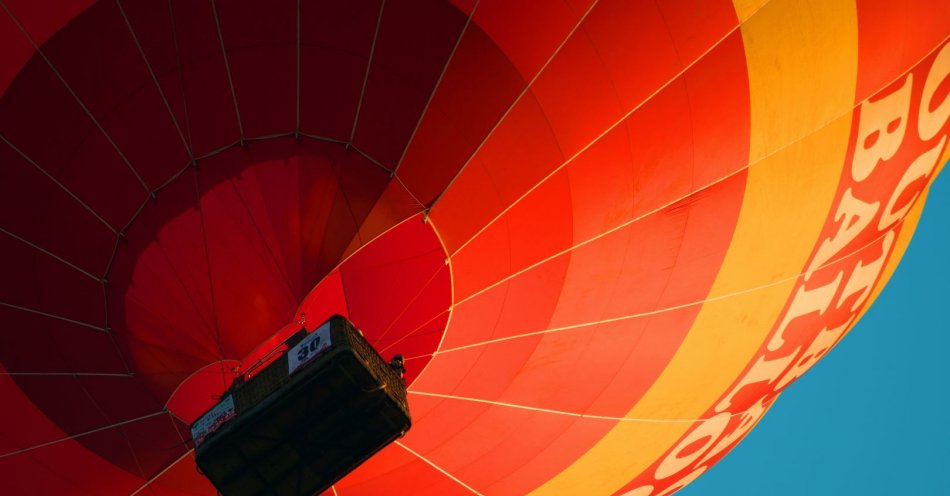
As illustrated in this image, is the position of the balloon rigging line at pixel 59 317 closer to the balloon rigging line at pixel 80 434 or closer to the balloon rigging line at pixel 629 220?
the balloon rigging line at pixel 80 434

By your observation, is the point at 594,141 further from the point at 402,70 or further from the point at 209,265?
the point at 209,265

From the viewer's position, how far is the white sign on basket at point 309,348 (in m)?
5.34

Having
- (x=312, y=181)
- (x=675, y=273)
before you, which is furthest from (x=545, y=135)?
(x=675, y=273)

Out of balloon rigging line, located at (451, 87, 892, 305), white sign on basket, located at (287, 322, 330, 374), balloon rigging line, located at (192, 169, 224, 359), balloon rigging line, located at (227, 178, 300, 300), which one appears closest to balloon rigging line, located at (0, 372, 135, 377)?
balloon rigging line, located at (192, 169, 224, 359)

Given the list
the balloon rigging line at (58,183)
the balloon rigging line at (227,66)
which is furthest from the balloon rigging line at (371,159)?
the balloon rigging line at (58,183)

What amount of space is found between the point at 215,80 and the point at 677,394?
5098mm

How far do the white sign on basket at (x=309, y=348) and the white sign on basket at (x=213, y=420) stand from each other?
430mm

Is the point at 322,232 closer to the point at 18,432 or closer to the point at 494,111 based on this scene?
the point at 494,111

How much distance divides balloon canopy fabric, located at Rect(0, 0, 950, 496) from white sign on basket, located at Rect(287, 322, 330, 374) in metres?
0.63

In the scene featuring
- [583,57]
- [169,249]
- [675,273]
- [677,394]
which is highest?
[169,249]

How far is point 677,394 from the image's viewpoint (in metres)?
8.76

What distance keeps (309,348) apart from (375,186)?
1162 millimetres

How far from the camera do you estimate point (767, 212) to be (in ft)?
25.5

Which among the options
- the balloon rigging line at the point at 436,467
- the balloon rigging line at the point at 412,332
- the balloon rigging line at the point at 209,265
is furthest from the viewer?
the balloon rigging line at the point at 436,467
